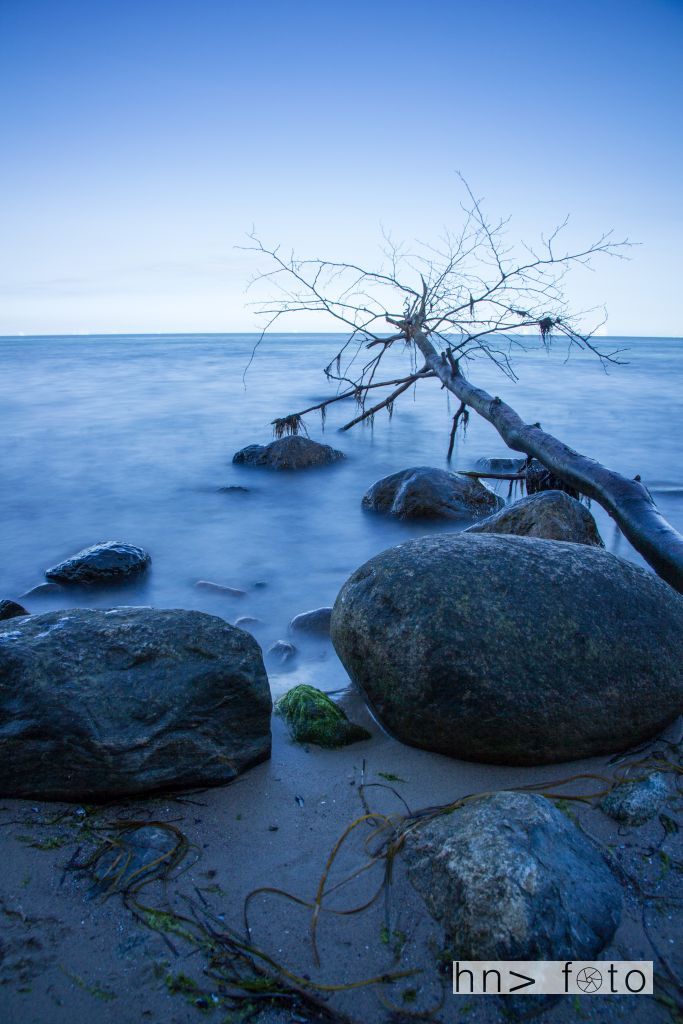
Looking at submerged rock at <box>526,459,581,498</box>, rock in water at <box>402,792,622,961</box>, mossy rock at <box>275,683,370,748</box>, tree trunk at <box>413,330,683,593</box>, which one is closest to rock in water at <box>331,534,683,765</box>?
mossy rock at <box>275,683,370,748</box>

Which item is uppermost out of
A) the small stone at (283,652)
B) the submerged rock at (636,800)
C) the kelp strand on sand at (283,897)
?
the submerged rock at (636,800)

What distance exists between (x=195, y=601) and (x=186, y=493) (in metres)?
3.44

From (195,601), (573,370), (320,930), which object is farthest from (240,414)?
(573,370)

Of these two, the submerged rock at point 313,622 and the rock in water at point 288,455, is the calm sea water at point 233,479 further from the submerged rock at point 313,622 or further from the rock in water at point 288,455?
the rock in water at point 288,455

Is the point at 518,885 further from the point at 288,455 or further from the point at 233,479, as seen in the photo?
the point at 288,455

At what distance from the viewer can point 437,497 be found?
661cm

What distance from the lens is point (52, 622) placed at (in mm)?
2729

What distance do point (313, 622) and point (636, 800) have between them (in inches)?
91.6

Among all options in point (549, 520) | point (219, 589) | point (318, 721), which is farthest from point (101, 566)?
point (549, 520)

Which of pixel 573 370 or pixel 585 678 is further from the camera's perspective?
pixel 573 370

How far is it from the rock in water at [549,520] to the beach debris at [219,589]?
192 centimetres

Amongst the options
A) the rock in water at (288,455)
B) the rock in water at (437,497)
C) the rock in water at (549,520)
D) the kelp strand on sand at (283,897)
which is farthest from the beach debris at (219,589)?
the rock in water at (288,455)

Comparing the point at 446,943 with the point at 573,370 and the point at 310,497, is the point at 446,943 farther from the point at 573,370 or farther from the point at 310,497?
the point at 573,370

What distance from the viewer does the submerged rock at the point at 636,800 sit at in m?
2.34
